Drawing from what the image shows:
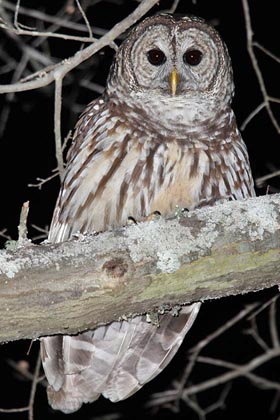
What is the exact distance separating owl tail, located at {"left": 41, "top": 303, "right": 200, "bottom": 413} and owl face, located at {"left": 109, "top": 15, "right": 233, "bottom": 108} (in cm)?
116

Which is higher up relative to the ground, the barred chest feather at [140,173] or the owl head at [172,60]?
the owl head at [172,60]

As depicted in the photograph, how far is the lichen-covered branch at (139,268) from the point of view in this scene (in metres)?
3.12

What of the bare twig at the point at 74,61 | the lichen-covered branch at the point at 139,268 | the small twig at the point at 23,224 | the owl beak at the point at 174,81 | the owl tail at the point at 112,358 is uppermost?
the bare twig at the point at 74,61

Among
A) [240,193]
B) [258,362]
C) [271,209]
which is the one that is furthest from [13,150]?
[271,209]

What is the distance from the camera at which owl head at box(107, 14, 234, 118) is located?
4562 millimetres

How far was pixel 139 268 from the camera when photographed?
10.4 ft

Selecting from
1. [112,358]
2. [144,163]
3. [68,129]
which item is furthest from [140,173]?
[68,129]

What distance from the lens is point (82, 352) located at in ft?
15.0

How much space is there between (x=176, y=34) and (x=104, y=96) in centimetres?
51

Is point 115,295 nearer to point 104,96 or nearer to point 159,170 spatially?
point 159,170

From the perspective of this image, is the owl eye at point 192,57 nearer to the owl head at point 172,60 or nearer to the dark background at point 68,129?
the owl head at point 172,60

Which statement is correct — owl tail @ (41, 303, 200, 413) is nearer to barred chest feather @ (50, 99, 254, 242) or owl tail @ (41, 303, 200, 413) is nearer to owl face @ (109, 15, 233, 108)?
barred chest feather @ (50, 99, 254, 242)

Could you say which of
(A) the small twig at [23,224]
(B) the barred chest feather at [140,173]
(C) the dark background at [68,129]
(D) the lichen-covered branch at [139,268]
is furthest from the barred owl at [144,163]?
(C) the dark background at [68,129]

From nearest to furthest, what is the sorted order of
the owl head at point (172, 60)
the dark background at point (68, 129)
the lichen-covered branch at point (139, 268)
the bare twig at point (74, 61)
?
the lichen-covered branch at point (139, 268) → the bare twig at point (74, 61) → the owl head at point (172, 60) → the dark background at point (68, 129)
